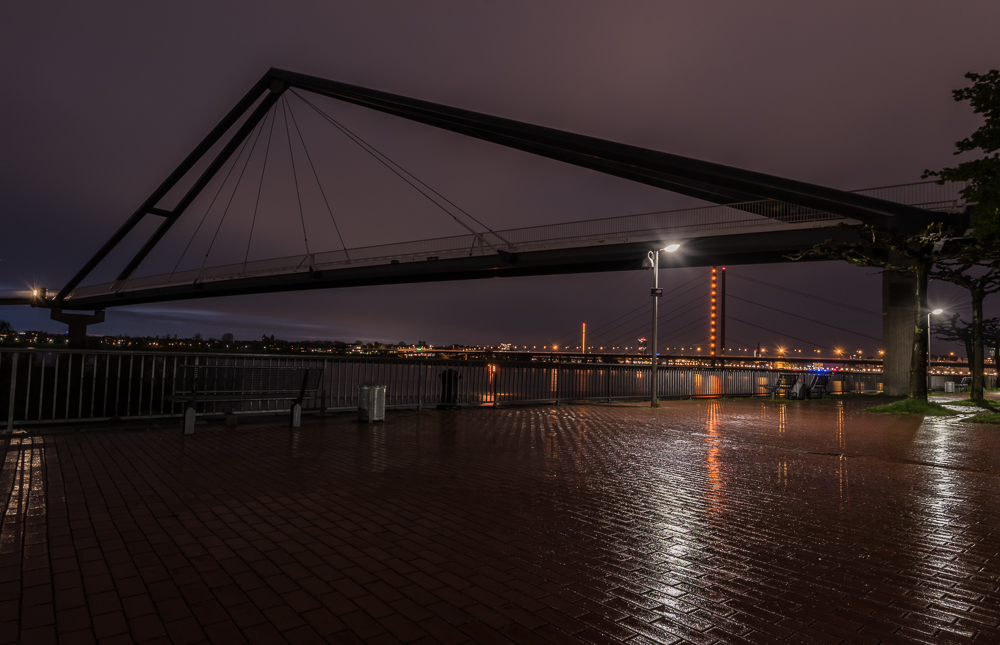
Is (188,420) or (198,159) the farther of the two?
(198,159)

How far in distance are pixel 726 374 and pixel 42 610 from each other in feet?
82.4

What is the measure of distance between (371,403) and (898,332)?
2837 centimetres

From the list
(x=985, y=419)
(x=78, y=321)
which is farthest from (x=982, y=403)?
(x=78, y=321)

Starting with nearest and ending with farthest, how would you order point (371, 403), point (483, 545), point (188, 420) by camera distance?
point (483, 545), point (188, 420), point (371, 403)

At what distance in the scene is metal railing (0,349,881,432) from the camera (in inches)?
364

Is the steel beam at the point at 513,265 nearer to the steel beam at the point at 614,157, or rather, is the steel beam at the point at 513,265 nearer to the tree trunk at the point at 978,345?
the steel beam at the point at 614,157

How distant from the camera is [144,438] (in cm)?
828

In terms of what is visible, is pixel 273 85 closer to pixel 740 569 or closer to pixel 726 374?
pixel 726 374

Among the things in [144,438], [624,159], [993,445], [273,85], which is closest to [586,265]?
[624,159]

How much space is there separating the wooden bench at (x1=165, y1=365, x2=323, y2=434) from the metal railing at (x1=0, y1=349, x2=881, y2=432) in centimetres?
27

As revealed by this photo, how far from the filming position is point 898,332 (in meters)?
28.1

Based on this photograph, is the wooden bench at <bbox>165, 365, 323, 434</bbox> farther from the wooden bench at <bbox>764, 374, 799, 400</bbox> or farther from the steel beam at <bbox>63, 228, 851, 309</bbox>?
the steel beam at <bbox>63, 228, 851, 309</bbox>

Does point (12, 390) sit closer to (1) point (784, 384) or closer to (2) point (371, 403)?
(2) point (371, 403)

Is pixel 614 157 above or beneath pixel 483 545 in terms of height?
above
